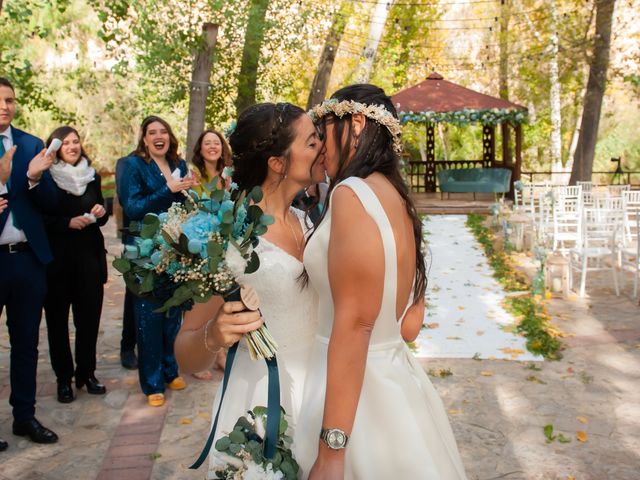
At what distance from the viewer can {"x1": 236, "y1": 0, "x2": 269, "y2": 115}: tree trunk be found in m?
13.8

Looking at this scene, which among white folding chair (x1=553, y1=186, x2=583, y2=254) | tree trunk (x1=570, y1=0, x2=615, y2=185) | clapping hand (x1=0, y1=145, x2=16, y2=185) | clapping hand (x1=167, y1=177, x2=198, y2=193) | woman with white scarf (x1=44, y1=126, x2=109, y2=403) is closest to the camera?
clapping hand (x1=0, y1=145, x2=16, y2=185)

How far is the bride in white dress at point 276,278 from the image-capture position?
2.41 meters

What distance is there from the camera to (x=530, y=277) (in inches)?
417

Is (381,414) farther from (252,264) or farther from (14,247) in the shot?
(14,247)

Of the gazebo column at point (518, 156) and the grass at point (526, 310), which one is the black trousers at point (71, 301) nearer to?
the grass at point (526, 310)

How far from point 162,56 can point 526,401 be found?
9.65 m

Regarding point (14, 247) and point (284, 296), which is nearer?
point (284, 296)

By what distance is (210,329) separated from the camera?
7.07 ft

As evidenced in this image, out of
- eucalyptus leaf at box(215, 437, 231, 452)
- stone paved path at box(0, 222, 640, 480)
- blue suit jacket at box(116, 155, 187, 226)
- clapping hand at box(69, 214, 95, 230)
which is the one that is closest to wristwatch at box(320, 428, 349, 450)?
eucalyptus leaf at box(215, 437, 231, 452)

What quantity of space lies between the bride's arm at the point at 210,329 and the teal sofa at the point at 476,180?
2058 centimetres

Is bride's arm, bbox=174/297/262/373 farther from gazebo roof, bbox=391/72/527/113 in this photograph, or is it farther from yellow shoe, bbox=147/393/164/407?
gazebo roof, bbox=391/72/527/113

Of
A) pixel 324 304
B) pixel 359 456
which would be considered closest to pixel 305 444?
pixel 359 456

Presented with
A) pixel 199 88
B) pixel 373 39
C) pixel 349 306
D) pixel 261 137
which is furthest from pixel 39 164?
pixel 373 39

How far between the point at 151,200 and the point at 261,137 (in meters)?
3.08
